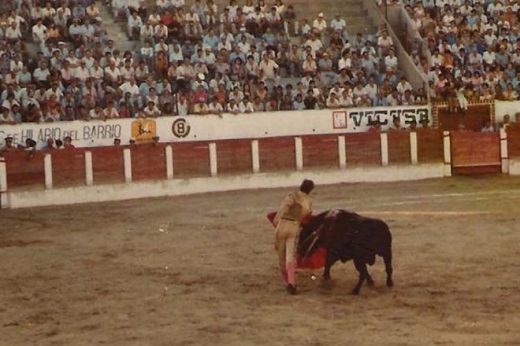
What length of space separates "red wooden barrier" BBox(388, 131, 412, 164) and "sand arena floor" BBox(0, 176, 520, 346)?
493 centimetres

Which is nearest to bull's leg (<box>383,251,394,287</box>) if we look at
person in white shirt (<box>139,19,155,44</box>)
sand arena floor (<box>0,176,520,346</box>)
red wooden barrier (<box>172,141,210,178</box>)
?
sand arena floor (<box>0,176,520,346</box>)

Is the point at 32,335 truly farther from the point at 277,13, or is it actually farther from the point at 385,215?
the point at 277,13

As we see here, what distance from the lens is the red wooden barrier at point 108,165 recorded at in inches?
802

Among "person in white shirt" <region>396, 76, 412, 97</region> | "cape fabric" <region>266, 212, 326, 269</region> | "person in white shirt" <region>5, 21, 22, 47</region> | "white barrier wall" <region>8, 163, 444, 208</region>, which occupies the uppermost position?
"person in white shirt" <region>5, 21, 22, 47</region>

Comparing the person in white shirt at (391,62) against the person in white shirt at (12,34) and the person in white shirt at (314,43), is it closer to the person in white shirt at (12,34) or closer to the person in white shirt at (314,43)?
the person in white shirt at (314,43)

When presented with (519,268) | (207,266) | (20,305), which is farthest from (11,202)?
(519,268)

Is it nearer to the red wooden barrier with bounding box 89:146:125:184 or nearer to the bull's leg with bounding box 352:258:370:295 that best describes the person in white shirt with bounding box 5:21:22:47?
the red wooden barrier with bounding box 89:146:125:184

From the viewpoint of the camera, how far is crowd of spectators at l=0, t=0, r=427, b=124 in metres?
20.3

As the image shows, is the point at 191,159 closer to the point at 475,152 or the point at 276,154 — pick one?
the point at 276,154

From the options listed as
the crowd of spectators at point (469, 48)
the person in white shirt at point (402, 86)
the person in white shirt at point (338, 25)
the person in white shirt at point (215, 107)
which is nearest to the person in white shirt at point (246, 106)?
the person in white shirt at point (215, 107)

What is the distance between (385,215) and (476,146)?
25.6ft

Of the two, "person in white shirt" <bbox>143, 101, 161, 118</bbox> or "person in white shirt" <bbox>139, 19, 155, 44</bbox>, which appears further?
"person in white shirt" <bbox>139, 19, 155, 44</bbox>

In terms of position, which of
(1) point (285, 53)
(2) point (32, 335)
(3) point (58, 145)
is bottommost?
(2) point (32, 335)

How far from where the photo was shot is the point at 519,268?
10.8 m
